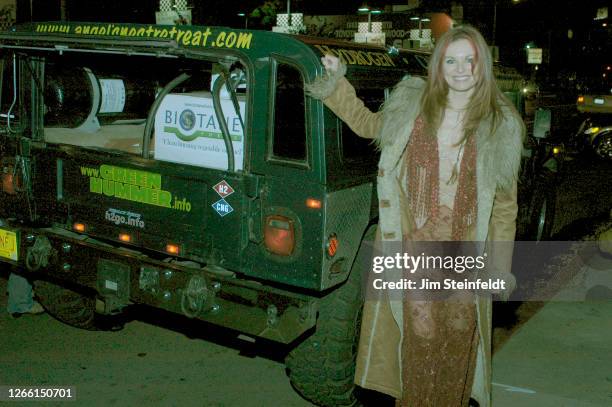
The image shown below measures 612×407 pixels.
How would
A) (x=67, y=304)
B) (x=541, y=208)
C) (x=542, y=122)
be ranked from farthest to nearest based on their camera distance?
1. (x=541, y=208)
2. (x=542, y=122)
3. (x=67, y=304)

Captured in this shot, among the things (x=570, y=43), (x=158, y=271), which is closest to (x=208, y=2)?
(x=158, y=271)

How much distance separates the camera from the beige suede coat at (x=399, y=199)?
9.49ft

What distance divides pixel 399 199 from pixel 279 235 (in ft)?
2.66

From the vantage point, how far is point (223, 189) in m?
3.66

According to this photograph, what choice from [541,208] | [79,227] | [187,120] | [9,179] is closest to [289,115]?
[187,120]

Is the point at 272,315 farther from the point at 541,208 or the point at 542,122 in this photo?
the point at 541,208

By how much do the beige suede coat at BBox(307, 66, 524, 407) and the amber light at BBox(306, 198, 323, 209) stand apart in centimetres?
44

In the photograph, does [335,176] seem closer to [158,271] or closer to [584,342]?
[158,271]

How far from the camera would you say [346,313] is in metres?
3.62

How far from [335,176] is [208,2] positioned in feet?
50.4

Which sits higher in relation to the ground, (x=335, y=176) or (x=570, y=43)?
(x=570, y=43)

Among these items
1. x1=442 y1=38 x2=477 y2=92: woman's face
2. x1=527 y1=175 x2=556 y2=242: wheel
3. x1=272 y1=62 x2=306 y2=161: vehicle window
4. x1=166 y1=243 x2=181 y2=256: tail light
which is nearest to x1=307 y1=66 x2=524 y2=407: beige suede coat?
x1=442 y1=38 x2=477 y2=92: woman's face

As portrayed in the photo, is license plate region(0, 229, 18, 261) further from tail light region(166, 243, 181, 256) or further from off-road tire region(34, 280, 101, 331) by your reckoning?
tail light region(166, 243, 181, 256)

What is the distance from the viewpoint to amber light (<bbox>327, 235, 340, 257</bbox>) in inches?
134
